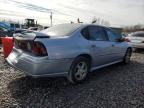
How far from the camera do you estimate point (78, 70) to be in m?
4.61

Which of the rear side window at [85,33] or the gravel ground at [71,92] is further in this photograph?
the rear side window at [85,33]

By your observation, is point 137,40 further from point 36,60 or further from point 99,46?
point 36,60

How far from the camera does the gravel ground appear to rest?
3605 mm

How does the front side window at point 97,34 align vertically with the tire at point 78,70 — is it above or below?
above

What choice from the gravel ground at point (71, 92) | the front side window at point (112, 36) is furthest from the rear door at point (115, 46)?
the gravel ground at point (71, 92)

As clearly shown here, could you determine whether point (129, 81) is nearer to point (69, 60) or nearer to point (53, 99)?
point (69, 60)

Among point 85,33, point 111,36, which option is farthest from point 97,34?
point 111,36

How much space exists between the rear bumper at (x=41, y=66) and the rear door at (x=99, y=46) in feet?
3.30

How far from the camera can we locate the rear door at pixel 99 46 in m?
4.97

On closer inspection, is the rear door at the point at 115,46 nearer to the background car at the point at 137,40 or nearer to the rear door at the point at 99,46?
the rear door at the point at 99,46

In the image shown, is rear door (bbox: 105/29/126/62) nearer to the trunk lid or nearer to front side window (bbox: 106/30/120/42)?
front side window (bbox: 106/30/120/42)

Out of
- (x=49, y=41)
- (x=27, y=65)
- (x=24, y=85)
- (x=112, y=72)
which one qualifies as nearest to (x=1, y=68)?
(x=24, y=85)

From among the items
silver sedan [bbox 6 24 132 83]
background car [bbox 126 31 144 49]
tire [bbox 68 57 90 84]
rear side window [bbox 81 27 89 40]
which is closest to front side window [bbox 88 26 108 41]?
silver sedan [bbox 6 24 132 83]

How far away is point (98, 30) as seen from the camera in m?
5.45
